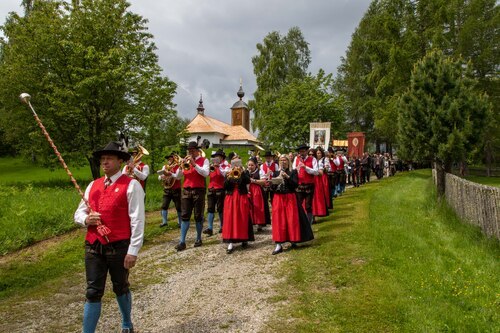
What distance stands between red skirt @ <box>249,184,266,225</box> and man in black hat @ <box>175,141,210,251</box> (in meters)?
2.06

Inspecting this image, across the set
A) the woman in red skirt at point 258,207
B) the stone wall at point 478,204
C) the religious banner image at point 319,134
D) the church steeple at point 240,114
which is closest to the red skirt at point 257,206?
the woman in red skirt at point 258,207

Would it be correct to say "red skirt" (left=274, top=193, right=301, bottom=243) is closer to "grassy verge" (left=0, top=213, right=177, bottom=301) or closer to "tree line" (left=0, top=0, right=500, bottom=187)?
"grassy verge" (left=0, top=213, right=177, bottom=301)

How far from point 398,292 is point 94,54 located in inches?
896

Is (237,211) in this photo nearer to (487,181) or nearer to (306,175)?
(306,175)

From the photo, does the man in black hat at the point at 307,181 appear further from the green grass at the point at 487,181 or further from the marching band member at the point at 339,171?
the green grass at the point at 487,181

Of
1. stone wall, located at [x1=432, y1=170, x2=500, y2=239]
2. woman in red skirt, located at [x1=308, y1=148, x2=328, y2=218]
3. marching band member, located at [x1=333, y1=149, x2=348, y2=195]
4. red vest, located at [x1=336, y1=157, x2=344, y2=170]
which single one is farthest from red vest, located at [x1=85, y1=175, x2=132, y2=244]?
red vest, located at [x1=336, y1=157, x2=344, y2=170]

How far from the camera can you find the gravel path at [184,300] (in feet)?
15.8

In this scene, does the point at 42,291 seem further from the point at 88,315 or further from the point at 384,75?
the point at 384,75

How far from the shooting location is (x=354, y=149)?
30.0 metres

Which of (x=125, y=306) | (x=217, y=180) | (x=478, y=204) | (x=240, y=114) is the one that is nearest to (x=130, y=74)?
(x=217, y=180)

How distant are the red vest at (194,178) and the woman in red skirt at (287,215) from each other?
1.83m

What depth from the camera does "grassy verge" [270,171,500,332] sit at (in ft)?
15.1

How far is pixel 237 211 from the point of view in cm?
861

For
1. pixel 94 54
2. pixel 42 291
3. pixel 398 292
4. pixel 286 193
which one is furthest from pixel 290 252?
pixel 94 54
